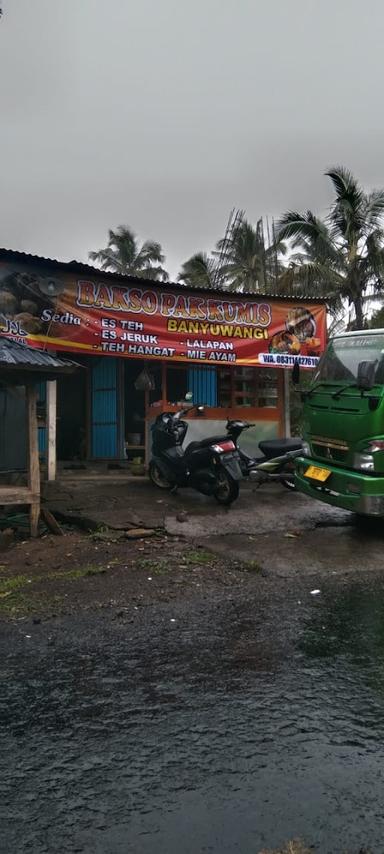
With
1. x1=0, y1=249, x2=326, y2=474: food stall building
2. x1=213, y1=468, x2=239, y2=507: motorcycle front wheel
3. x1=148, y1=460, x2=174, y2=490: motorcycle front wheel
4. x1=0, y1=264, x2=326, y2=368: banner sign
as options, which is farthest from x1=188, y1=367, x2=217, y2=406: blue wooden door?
x1=213, y1=468, x2=239, y2=507: motorcycle front wheel

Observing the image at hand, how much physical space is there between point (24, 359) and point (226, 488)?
3.27 m

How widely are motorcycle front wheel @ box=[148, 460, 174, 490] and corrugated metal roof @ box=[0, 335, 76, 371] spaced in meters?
2.80

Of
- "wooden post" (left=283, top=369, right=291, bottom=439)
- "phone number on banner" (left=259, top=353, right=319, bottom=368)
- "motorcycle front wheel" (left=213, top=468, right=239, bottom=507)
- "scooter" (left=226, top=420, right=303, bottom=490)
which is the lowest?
"motorcycle front wheel" (left=213, top=468, right=239, bottom=507)

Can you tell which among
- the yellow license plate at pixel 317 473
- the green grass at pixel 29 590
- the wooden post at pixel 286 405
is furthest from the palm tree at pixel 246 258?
the green grass at pixel 29 590

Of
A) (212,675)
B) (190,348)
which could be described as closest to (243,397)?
(190,348)

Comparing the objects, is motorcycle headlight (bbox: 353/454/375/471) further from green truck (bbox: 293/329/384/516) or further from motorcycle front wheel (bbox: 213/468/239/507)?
motorcycle front wheel (bbox: 213/468/239/507)

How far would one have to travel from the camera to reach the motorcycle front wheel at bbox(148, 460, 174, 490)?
30.4 feet

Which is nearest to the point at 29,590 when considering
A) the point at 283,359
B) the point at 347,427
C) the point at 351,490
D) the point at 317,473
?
the point at 351,490

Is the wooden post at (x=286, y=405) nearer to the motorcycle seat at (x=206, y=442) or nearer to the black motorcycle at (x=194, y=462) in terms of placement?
the black motorcycle at (x=194, y=462)

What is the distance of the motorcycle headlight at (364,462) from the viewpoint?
6.36 metres

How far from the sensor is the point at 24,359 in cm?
668

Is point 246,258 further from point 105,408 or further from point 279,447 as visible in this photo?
Answer: point 279,447

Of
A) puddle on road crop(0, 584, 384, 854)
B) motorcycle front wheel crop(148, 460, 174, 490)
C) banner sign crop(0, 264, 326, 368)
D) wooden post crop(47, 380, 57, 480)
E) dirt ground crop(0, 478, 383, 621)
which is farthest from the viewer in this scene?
wooden post crop(47, 380, 57, 480)

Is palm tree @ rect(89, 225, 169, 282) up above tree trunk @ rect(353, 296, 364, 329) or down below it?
above
